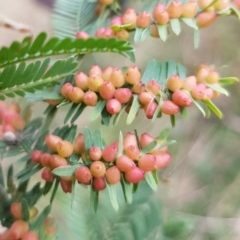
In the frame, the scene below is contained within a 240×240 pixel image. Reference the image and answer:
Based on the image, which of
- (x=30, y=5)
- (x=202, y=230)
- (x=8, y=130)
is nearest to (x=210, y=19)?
→ (x=8, y=130)

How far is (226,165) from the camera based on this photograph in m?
0.61

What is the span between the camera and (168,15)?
35 centimetres

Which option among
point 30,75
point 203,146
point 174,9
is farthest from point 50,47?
point 203,146

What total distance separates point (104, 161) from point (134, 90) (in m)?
0.07

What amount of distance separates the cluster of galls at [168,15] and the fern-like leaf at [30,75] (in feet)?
0.22

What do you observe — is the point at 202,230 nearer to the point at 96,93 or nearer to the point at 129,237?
the point at 129,237

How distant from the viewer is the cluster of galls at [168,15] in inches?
13.5

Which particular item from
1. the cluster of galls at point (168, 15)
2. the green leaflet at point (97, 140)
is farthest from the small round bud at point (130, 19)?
the green leaflet at point (97, 140)

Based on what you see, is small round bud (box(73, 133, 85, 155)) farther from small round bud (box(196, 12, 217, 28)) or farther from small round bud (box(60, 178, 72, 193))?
small round bud (box(196, 12, 217, 28))

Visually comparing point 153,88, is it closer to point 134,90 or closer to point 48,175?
point 134,90

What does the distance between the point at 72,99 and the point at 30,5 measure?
483 millimetres

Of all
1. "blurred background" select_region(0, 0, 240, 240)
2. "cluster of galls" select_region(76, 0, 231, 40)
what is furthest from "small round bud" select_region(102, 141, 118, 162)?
"blurred background" select_region(0, 0, 240, 240)

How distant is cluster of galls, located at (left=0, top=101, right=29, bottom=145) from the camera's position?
378mm

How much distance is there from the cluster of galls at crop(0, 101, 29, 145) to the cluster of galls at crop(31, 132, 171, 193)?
2.3 inches
